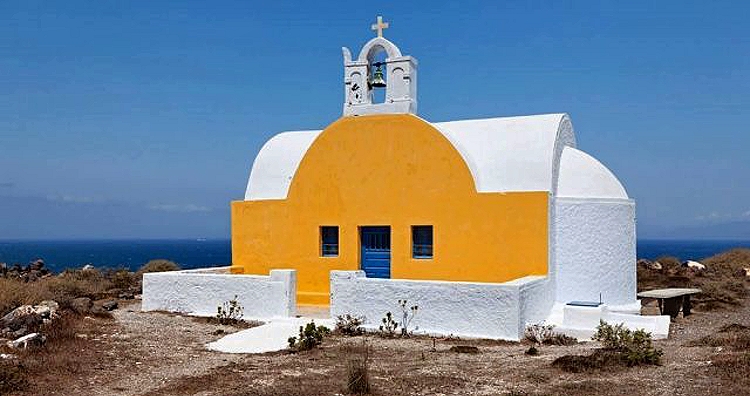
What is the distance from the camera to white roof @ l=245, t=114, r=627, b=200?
565 inches

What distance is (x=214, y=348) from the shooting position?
36.0 feet

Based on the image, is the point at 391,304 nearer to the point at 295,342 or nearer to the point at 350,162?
the point at 295,342

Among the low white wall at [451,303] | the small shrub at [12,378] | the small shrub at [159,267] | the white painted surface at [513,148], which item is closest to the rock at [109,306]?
the white painted surface at [513,148]

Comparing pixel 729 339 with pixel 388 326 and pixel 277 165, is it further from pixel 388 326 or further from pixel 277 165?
pixel 277 165

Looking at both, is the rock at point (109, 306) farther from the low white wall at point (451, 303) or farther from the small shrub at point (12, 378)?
the small shrub at point (12, 378)

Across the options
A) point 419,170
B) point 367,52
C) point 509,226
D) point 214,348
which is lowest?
point 214,348

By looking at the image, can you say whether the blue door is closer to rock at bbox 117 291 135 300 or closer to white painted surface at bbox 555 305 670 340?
white painted surface at bbox 555 305 670 340

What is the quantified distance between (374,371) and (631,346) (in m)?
3.71

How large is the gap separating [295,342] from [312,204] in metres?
5.30

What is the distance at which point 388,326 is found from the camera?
40.2ft

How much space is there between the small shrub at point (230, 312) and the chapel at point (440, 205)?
6.60 ft

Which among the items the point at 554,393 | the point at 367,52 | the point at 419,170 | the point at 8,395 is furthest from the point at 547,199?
the point at 8,395

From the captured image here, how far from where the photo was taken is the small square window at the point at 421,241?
1495 cm

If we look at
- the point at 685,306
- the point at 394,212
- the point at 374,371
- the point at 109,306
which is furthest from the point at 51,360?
the point at 685,306
